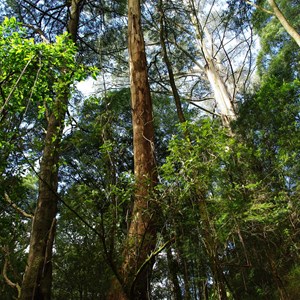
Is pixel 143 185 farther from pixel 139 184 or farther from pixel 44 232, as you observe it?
pixel 44 232

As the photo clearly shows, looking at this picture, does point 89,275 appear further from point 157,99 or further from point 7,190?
point 157,99

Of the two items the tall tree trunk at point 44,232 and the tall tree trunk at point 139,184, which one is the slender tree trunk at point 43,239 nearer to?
the tall tree trunk at point 44,232

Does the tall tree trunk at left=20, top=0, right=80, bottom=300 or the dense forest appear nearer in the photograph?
the dense forest

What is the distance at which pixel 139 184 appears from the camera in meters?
2.88

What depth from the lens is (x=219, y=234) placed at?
2.91 meters

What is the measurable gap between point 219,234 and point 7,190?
7.68 ft

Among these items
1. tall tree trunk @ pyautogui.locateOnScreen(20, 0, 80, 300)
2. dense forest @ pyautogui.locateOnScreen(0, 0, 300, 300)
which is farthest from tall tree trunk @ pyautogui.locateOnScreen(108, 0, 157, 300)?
tall tree trunk @ pyautogui.locateOnScreen(20, 0, 80, 300)

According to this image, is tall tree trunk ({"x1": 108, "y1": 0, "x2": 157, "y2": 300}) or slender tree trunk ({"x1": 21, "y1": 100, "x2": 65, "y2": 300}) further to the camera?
slender tree trunk ({"x1": 21, "y1": 100, "x2": 65, "y2": 300})

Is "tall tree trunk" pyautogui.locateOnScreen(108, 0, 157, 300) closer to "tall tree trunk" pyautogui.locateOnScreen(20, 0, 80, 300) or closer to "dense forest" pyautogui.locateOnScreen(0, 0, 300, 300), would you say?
"dense forest" pyautogui.locateOnScreen(0, 0, 300, 300)

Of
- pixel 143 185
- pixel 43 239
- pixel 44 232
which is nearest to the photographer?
pixel 143 185

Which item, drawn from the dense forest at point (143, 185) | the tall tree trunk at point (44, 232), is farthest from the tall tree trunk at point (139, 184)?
the tall tree trunk at point (44, 232)

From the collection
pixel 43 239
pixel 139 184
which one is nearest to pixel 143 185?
pixel 139 184

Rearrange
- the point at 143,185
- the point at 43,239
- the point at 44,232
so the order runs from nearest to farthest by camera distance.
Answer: the point at 143,185
the point at 43,239
the point at 44,232

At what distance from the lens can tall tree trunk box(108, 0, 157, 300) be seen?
8.57ft
